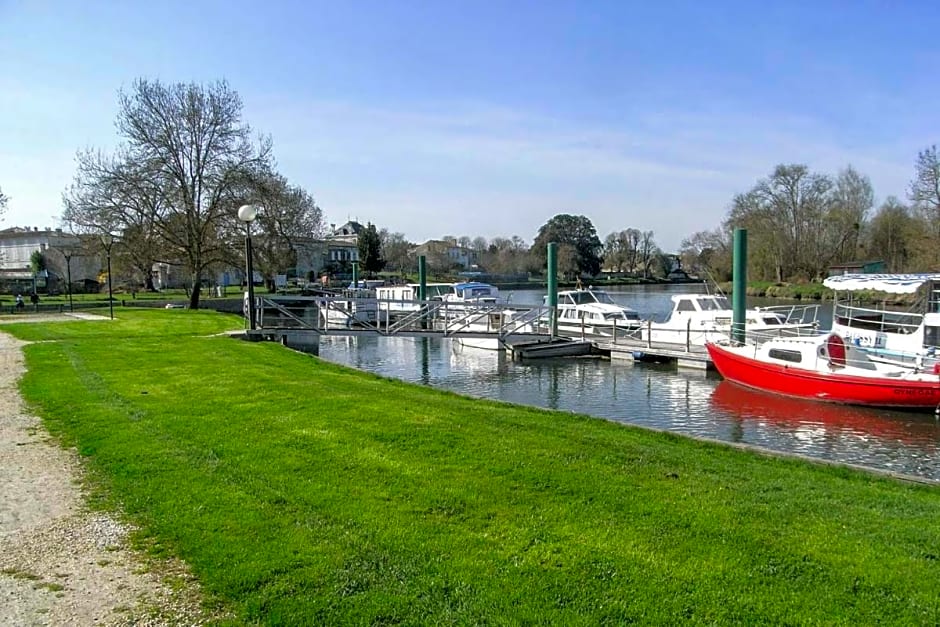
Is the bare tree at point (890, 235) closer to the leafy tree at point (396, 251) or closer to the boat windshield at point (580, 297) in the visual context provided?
the boat windshield at point (580, 297)

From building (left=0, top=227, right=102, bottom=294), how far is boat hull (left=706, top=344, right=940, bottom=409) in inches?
1389

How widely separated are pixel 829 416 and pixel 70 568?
705 inches

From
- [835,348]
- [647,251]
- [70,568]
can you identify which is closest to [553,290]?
[835,348]

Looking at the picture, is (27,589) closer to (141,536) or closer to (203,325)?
(141,536)

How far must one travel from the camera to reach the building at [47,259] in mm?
50938

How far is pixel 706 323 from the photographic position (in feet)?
97.2

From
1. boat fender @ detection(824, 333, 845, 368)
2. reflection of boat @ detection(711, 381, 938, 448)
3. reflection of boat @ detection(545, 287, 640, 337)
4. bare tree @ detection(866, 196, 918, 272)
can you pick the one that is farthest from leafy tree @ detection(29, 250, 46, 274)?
bare tree @ detection(866, 196, 918, 272)

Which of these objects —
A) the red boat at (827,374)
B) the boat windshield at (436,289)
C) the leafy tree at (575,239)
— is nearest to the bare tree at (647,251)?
the leafy tree at (575,239)

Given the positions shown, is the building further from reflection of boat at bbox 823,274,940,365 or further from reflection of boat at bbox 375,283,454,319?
reflection of boat at bbox 823,274,940,365

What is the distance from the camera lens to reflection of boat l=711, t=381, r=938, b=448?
16344 millimetres

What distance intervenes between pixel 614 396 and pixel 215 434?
1437 cm

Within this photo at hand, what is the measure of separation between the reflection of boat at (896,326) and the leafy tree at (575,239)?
10111 cm

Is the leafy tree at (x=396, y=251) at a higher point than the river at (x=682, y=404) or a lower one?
higher

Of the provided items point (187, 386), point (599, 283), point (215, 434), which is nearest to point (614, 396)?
point (187, 386)
